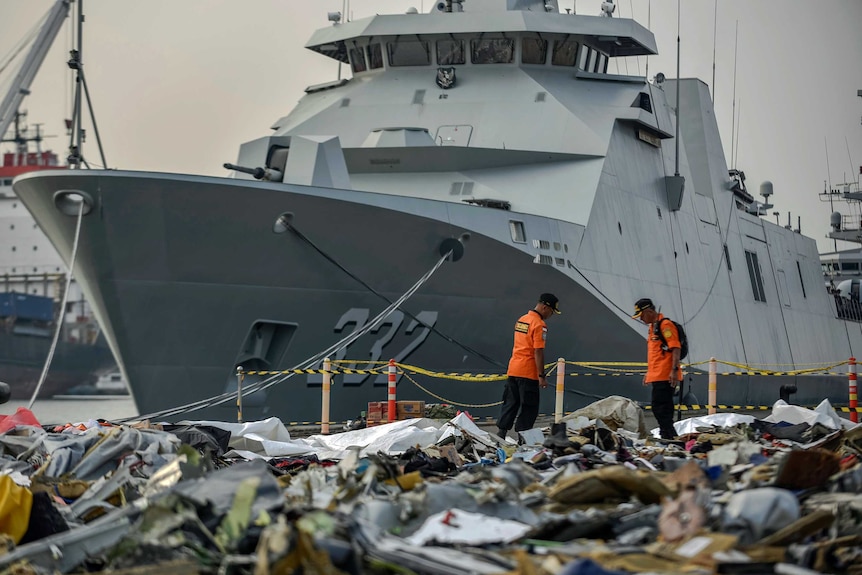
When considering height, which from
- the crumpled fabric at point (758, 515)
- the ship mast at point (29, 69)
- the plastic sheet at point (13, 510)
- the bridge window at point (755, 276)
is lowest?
the plastic sheet at point (13, 510)

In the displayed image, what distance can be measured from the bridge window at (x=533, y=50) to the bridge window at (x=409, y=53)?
52.6 inches

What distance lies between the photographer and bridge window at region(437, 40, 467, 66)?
58.3ft

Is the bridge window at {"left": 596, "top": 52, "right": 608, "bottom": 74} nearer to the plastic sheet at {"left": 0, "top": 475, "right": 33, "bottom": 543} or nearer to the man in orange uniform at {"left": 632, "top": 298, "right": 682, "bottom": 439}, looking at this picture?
the man in orange uniform at {"left": 632, "top": 298, "right": 682, "bottom": 439}

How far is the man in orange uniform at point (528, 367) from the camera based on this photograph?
10.3 metres

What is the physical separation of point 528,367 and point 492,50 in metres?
8.48

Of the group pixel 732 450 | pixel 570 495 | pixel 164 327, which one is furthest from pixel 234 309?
pixel 570 495

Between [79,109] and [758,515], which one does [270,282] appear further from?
[758,515]

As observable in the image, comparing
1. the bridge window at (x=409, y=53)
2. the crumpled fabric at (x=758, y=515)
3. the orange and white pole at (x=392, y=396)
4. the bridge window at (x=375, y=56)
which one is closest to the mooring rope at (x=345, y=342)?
the orange and white pole at (x=392, y=396)

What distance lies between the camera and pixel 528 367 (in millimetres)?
10359

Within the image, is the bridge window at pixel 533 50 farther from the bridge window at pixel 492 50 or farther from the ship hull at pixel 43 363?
the ship hull at pixel 43 363

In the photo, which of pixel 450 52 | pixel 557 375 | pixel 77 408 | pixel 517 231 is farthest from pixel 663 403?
pixel 77 408

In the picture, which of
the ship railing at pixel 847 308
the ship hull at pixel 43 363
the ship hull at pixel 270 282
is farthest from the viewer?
the ship hull at pixel 43 363

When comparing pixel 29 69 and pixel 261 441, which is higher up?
pixel 29 69

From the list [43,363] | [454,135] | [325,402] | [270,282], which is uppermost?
[454,135]
